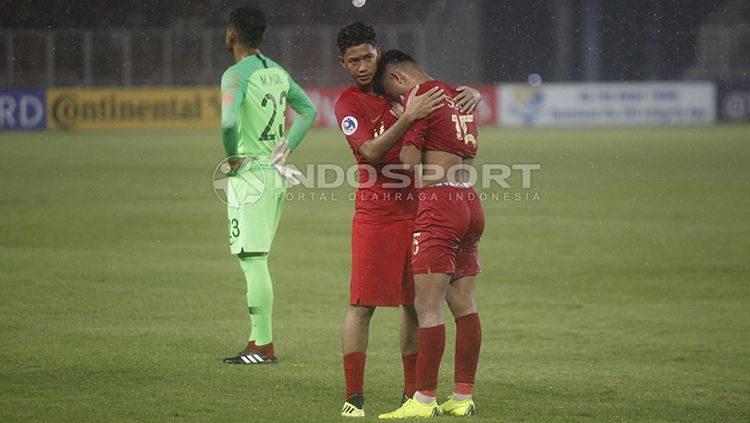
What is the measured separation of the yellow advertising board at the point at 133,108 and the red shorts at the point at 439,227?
33.5 metres

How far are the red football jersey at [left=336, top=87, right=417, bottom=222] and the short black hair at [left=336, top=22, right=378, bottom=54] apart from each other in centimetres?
26

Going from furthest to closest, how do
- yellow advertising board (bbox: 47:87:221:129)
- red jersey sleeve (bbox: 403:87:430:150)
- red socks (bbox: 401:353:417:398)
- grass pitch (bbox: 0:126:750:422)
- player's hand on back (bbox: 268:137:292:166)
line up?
yellow advertising board (bbox: 47:87:221:129), player's hand on back (bbox: 268:137:292:166), grass pitch (bbox: 0:126:750:422), red socks (bbox: 401:353:417:398), red jersey sleeve (bbox: 403:87:430:150)

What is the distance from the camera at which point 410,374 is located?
6.76m

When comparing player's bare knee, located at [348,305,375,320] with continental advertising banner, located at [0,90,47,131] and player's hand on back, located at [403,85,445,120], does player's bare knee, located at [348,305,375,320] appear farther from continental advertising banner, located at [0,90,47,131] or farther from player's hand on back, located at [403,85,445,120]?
continental advertising banner, located at [0,90,47,131]

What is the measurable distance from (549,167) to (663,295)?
14.2m

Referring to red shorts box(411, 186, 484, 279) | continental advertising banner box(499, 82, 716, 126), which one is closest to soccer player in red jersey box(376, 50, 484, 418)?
red shorts box(411, 186, 484, 279)

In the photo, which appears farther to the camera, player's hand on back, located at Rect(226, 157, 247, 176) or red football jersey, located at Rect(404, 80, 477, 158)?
player's hand on back, located at Rect(226, 157, 247, 176)

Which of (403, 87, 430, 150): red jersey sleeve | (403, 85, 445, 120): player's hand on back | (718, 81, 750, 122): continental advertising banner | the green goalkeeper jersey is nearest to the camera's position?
(403, 85, 445, 120): player's hand on back

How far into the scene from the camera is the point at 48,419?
643 centimetres

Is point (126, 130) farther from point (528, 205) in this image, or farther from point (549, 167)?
point (528, 205)

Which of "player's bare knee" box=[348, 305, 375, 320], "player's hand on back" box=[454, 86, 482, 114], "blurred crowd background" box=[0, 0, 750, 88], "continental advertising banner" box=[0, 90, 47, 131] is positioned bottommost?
"player's bare knee" box=[348, 305, 375, 320]

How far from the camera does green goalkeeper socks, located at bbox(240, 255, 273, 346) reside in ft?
26.9

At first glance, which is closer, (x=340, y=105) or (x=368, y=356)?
(x=340, y=105)

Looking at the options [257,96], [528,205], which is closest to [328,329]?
[257,96]
